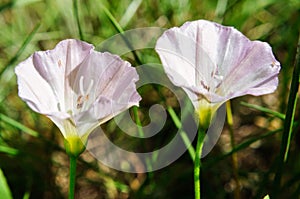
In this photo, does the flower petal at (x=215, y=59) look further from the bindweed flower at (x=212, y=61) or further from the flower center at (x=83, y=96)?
the flower center at (x=83, y=96)

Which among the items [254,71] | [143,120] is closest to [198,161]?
[254,71]

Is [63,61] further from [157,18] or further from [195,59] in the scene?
[157,18]

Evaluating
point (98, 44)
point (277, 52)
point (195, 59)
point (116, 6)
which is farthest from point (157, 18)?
point (195, 59)

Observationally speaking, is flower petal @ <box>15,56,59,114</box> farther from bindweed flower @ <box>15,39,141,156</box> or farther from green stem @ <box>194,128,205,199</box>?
green stem @ <box>194,128,205,199</box>

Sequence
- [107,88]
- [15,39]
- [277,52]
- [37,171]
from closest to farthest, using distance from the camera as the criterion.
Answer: [107,88] < [37,171] < [15,39] < [277,52]

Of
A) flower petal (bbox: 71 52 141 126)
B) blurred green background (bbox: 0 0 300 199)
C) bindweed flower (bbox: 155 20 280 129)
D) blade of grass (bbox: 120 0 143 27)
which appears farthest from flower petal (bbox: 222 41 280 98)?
blade of grass (bbox: 120 0 143 27)

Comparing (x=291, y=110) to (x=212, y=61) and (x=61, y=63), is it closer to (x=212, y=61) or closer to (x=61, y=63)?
(x=212, y=61)
